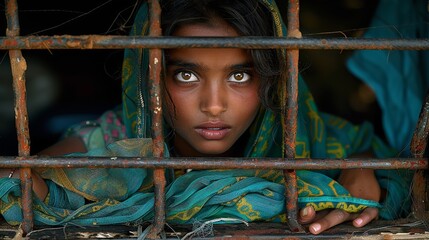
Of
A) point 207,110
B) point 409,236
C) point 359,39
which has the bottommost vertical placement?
point 409,236

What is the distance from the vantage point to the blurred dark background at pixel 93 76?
2.71 m

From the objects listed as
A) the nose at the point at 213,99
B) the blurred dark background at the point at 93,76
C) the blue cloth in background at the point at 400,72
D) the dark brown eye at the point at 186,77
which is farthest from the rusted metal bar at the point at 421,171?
the blurred dark background at the point at 93,76

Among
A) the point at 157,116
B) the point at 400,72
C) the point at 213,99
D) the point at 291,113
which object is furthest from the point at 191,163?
the point at 400,72

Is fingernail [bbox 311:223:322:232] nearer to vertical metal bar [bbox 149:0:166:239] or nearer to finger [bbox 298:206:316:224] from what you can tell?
finger [bbox 298:206:316:224]

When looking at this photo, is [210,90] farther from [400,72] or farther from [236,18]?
[400,72]

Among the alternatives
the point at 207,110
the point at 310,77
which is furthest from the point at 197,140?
the point at 310,77

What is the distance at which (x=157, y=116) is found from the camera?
116 cm

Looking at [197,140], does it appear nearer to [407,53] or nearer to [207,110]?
[207,110]

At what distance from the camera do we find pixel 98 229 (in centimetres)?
121

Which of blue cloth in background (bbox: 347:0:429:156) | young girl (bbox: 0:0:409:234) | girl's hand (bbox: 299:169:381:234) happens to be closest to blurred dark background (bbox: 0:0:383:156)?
blue cloth in background (bbox: 347:0:429:156)

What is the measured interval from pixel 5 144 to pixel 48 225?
4.45 feet

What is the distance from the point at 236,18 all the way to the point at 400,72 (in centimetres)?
97

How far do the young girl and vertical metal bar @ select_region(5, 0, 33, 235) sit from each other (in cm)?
7

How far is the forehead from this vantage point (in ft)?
4.96
